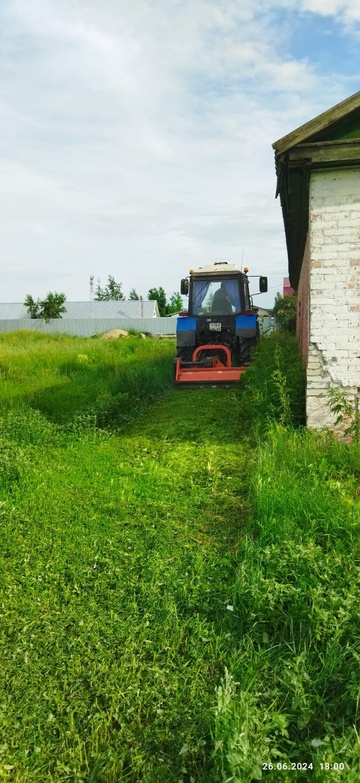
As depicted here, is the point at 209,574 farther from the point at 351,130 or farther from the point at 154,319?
the point at 154,319

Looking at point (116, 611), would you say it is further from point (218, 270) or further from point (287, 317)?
point (287, 317)

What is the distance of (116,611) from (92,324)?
39835 mm

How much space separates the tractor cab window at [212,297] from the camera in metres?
11.7

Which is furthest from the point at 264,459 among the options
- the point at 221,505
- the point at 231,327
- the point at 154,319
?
the point at 154,319

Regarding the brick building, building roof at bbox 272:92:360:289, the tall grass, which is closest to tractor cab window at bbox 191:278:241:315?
building roof at bbox 272:92:360:289

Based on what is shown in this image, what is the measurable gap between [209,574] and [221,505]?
45.8 inches

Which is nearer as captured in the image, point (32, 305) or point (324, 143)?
point (324, 143)

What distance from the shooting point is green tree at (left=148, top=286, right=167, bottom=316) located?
6119cm

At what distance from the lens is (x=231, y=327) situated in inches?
451

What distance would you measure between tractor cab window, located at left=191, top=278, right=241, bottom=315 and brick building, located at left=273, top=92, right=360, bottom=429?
216 inches

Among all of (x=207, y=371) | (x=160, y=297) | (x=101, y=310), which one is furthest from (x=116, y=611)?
(x=160, y=297)

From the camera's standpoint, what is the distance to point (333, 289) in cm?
607

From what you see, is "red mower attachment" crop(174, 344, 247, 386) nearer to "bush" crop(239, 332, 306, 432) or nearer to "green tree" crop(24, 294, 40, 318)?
"bush" crop(239, 332, 306, 432)

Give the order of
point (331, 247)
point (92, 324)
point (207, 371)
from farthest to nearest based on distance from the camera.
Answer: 1. point (92, 324)
2. point (207, 371)
3. point (331, 247)
